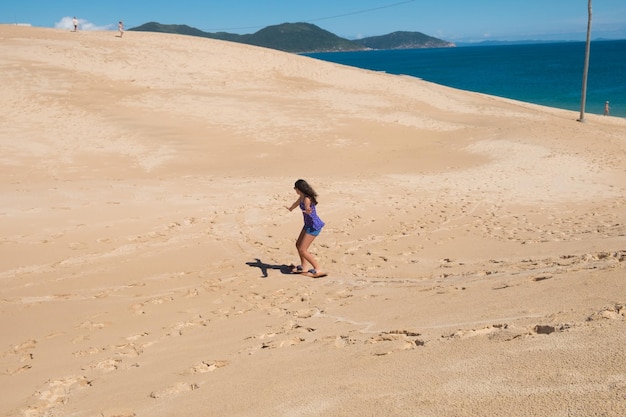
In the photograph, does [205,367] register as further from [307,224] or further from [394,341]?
[307,224]

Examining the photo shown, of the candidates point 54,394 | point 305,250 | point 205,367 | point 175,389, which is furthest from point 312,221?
point 54,394

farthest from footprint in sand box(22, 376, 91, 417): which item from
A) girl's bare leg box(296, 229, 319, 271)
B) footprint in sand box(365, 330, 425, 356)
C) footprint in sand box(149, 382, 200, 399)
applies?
girl's bare leg box(296, 229, 319, 271)

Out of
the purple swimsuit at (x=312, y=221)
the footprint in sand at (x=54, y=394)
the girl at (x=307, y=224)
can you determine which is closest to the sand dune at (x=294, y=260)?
the footprint in sand at (x=54, y=394)

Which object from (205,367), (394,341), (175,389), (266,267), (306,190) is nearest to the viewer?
(175,389)

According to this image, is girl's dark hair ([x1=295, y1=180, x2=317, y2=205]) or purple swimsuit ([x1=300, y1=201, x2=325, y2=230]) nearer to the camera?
girl's dark hair ([x1=295, y1=180, x2=317, y2=205])

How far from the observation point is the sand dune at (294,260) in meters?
3.39

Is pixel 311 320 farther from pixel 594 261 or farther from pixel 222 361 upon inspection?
pixel 594 261

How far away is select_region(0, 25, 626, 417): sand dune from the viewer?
3395mm

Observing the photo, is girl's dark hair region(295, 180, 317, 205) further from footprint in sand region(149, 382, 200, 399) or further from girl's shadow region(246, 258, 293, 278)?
footprint in sand region(149, 382, 200, 399)

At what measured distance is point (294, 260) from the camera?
839cm

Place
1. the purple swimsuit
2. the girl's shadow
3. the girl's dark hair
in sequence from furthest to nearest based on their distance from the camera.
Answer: the girl's shadow < the purple swimsuit < the girl's dark hair

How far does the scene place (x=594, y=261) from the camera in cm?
612

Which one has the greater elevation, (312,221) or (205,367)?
(312,221)

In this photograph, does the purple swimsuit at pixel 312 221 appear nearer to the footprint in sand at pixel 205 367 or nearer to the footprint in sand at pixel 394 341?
the footprint in sand at pixel 394 341
